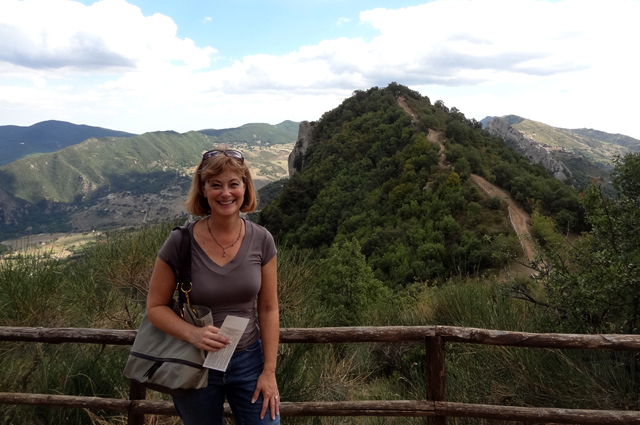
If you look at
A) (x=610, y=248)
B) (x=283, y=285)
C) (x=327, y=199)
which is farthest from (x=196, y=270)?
(x=327, y=199)

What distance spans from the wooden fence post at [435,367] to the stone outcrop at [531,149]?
51.6 meters

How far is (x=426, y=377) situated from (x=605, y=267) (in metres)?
2.51

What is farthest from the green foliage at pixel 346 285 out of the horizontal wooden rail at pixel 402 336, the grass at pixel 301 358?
the horizontal wooden rail at pixel 402 336

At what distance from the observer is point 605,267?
3.99m

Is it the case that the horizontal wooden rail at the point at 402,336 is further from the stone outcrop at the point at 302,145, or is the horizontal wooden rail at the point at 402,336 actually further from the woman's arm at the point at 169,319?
the stone outcrop at the point at 302,145

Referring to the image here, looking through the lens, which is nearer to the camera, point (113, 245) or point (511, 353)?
point (511, 353)

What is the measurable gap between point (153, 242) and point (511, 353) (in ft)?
15.4

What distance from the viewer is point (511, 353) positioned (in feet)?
10.8

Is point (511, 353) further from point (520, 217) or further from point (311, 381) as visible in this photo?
point (520, 217)

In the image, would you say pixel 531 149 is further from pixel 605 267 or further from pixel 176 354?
pixel 176 354

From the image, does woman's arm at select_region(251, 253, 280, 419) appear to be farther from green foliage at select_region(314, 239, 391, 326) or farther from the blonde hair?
green foliage at select_region(314, 239, 391, 326)

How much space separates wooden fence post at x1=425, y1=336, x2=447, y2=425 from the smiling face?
1466mm

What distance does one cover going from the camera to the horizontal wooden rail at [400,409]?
248cm

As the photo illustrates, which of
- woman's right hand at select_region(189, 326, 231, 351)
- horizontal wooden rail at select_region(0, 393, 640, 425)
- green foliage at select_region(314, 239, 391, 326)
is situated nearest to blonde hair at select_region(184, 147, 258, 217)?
woman's right hand at select_region(189, 326, 231, 351)
